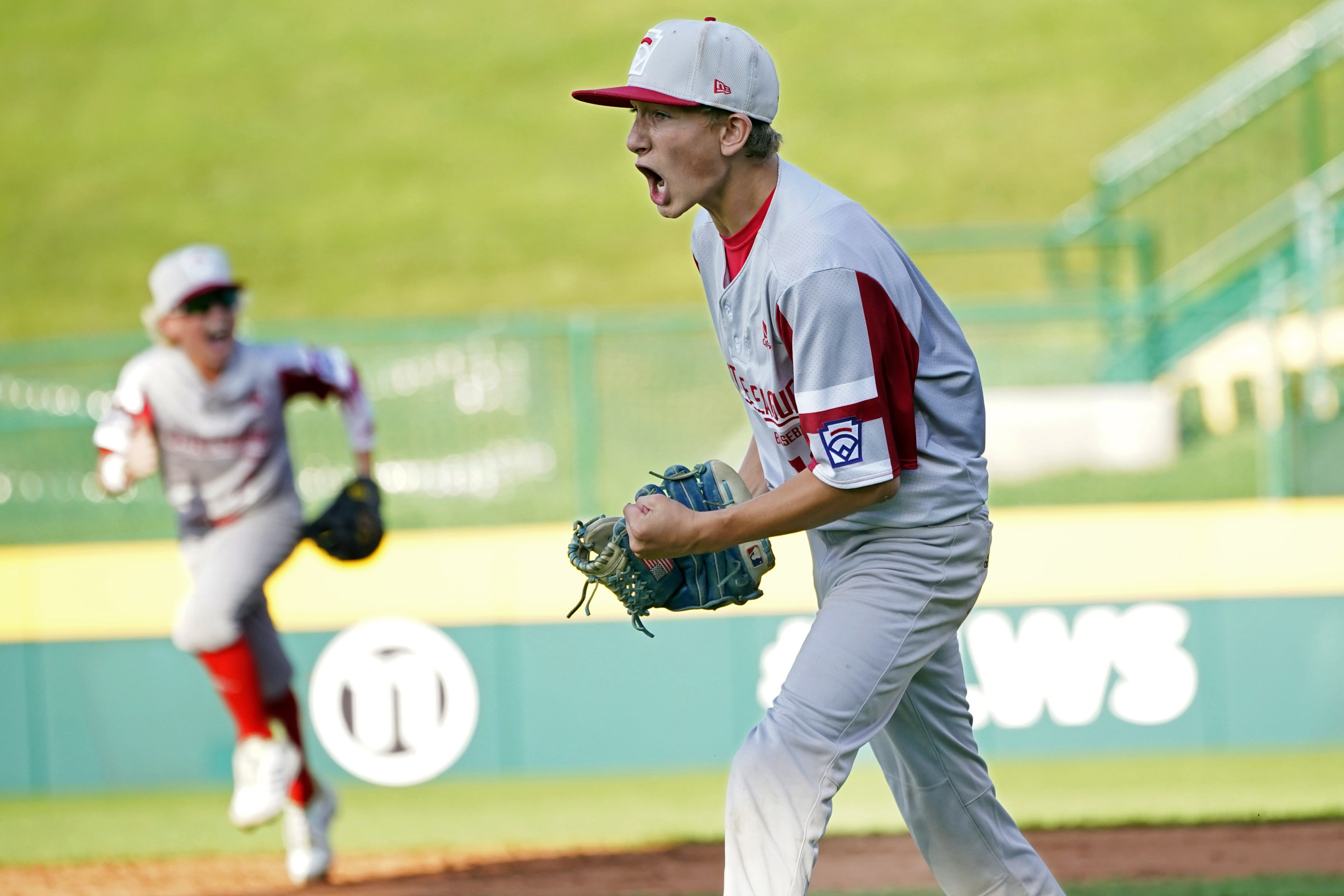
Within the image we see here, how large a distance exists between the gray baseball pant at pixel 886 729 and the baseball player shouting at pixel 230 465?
3.09 metres

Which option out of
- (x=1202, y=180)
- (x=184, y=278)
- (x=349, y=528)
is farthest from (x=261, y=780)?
(x=1202, y=180)

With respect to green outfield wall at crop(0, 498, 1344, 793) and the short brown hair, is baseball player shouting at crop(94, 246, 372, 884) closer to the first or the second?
green outfield wall at crop(0, 498, 1344, 793)

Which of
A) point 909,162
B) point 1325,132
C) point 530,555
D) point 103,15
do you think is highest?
point 103,15

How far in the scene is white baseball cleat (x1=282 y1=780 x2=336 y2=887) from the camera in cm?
577

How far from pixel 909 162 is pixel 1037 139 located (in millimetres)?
1783

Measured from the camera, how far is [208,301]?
19.3ft

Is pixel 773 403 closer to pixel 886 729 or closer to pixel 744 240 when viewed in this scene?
pixel 744 240

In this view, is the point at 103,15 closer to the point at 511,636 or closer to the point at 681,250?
the point at 681,250

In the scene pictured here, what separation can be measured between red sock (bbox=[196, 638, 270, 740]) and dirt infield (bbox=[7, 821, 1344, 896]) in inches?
25.3

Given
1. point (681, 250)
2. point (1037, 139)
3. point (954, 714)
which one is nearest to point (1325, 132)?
point (1037, 139)

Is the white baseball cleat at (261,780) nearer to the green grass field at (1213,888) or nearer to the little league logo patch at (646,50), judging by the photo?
the green grass field at (1213,888)

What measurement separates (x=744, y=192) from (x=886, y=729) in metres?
1.27

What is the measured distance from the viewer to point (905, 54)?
74.7 feet

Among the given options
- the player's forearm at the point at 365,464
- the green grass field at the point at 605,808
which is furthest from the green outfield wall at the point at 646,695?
the player's forearm at the point at 365,464
